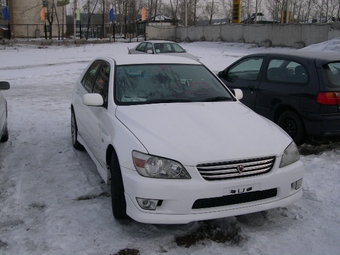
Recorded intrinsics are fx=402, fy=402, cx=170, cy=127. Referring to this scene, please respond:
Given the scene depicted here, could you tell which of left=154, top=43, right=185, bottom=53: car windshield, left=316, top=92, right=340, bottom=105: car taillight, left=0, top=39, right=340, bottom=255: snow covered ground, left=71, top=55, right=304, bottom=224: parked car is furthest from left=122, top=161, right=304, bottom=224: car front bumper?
left=154, top=43, right=185, bottom=53: car windshield

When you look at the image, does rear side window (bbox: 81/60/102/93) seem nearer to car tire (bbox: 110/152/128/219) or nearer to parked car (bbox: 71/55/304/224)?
parked car (bbox: 71/55/304/224)

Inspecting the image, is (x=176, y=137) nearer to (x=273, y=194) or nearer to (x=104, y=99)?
(x=273, y=194)

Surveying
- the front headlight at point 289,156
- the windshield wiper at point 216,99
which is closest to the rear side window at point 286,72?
the windshield wiper at point 216,99

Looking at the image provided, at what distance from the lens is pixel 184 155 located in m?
3.44

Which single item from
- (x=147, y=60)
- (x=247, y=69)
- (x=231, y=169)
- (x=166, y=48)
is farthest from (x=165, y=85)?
(x=166, y=48)

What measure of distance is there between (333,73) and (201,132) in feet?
11.1

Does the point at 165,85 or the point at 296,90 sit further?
the point at 296,90

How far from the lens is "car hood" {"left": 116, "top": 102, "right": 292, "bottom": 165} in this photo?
3496mm

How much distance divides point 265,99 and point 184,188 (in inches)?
161

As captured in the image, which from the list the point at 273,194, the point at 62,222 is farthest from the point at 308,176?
the point at 62,222

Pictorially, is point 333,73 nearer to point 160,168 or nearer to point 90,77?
point 90,77

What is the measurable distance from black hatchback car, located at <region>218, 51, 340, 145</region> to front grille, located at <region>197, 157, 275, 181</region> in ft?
9.25

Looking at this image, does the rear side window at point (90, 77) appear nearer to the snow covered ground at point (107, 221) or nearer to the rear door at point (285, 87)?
the snow covered ground at point (107, 221)

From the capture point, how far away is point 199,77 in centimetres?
514
